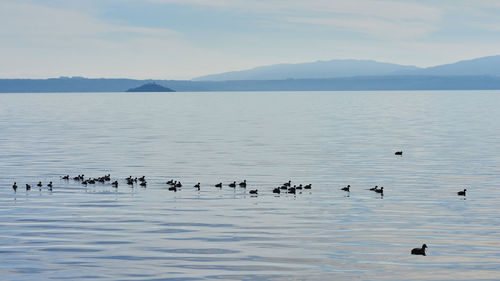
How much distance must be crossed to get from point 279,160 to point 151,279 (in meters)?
37.8

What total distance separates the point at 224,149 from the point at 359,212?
36492 millimetres

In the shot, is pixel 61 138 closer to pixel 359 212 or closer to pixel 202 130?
pixel 202 130

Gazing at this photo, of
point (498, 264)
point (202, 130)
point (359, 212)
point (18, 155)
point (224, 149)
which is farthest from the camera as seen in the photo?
point (202, 130)

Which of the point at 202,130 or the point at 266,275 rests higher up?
the point at 202,130

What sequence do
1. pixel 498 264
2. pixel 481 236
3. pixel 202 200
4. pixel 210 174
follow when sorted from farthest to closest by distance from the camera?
pixel 210 174 < pixel 202 200 < pixel 481 236 < pixel 498 264

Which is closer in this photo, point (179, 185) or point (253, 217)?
point (253, 217)

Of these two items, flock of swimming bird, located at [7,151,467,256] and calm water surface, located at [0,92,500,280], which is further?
flock of swimming bird, located at [7,151,467,256]

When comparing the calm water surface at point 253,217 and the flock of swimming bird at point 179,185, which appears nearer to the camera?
the calm water surface at point 253,217

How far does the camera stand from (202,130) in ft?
332

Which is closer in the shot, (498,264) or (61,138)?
(498,264)

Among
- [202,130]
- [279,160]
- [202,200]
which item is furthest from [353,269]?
[202,130]

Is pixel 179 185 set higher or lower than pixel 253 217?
higher

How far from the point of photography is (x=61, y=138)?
87375mm

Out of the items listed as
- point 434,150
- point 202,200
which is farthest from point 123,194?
point 434,150
